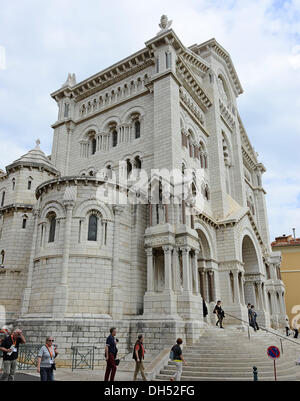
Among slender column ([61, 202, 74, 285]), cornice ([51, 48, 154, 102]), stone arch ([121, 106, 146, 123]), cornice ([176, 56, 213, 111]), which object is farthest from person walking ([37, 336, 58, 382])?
cornice ([51, 48, 154, 102])

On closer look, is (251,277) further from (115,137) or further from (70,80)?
(70,80)

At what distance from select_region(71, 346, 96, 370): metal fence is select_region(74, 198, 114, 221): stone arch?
7.08 meters

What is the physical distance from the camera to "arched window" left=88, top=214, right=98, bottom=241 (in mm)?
19281

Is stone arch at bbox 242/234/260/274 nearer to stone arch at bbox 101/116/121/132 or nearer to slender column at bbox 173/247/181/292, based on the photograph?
slender column at bbox 173/247/181/292

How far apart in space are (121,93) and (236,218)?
14.5m

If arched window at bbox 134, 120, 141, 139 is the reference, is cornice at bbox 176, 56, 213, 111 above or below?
above

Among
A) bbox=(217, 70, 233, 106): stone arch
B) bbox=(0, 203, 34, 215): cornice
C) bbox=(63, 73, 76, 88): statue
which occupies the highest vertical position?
bbox=(217, 70, 233, 106): stone arch

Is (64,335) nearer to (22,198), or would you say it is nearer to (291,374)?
(291,374)

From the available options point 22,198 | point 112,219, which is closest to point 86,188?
point 112,219

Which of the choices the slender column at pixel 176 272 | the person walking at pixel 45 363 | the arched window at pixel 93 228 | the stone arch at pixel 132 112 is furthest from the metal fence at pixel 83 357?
the stone arch at pixel 132 112

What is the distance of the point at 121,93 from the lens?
28.8 metres

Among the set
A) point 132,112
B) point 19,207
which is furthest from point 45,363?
point 132,112

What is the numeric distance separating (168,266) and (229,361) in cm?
614
